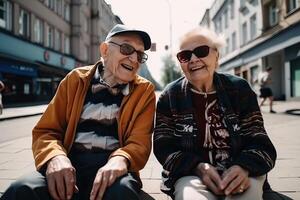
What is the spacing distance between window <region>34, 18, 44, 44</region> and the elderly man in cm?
2582

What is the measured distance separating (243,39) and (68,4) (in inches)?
701

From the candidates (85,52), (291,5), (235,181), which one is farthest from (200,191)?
(85,52)

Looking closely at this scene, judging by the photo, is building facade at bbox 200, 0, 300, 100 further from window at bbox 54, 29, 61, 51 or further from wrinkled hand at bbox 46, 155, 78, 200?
window at bbox 54, 29, 61, 51

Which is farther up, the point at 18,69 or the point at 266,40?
the point at 266,40

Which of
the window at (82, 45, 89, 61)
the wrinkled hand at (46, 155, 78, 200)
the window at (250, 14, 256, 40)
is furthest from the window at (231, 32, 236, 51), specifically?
the wrinkled hand at (46, 155, 78, 200)

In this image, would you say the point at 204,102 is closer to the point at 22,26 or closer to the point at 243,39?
the point at 22,26

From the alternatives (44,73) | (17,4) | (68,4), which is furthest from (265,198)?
(68,4)

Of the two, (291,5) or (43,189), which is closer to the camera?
(43,189)

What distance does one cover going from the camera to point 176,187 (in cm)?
250

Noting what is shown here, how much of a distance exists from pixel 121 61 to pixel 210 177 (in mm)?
1177

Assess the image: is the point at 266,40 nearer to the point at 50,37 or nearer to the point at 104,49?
the point at 50,37

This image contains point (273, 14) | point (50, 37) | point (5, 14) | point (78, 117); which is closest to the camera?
point (78, 117)

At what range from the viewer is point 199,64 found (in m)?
2.81

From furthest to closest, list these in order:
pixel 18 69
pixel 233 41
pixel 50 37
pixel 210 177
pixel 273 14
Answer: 1. pixel 233 41
2. pixel 50 37
3. pixel 18 69
4. pixel 273 14
5. pixel 210 177
